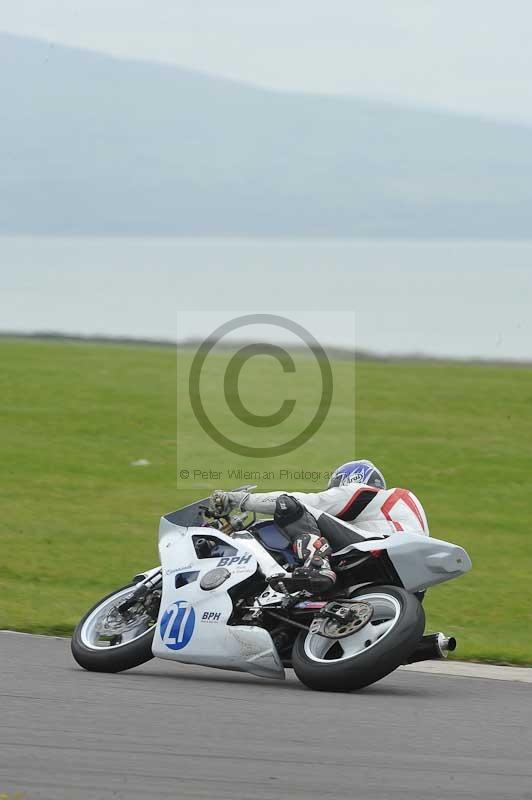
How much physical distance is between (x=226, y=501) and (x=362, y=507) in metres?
0.80

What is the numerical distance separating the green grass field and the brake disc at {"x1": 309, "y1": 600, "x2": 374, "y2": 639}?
2.56 meters

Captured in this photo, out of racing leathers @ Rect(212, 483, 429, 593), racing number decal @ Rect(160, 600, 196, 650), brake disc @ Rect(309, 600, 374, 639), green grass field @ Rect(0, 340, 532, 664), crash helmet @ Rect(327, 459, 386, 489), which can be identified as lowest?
green grass field @ Rect(0, 340, 532, 664)

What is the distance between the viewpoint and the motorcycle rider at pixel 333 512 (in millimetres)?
8328

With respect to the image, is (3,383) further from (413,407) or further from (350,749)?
(350,749)

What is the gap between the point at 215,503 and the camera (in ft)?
28.7

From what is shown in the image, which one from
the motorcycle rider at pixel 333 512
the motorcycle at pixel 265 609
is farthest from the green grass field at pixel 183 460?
the motorcycle at pixel 265 609

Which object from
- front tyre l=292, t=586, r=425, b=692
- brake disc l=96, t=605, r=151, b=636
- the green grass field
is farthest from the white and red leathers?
the green grass field

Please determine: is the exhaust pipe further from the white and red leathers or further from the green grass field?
the green grass field

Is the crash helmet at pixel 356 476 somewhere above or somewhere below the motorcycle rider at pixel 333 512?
above

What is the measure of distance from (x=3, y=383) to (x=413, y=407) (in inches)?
375

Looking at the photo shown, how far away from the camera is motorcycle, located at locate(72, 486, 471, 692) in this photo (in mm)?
7906

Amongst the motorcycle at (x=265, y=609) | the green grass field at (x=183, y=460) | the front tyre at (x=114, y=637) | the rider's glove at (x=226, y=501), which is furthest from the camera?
the green grass field at (x=183, y=460)

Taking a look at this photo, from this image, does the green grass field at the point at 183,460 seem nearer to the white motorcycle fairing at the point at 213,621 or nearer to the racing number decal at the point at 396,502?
the racing number decal at the point at 396,502

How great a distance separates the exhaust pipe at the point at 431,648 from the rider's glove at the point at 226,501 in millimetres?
1325
